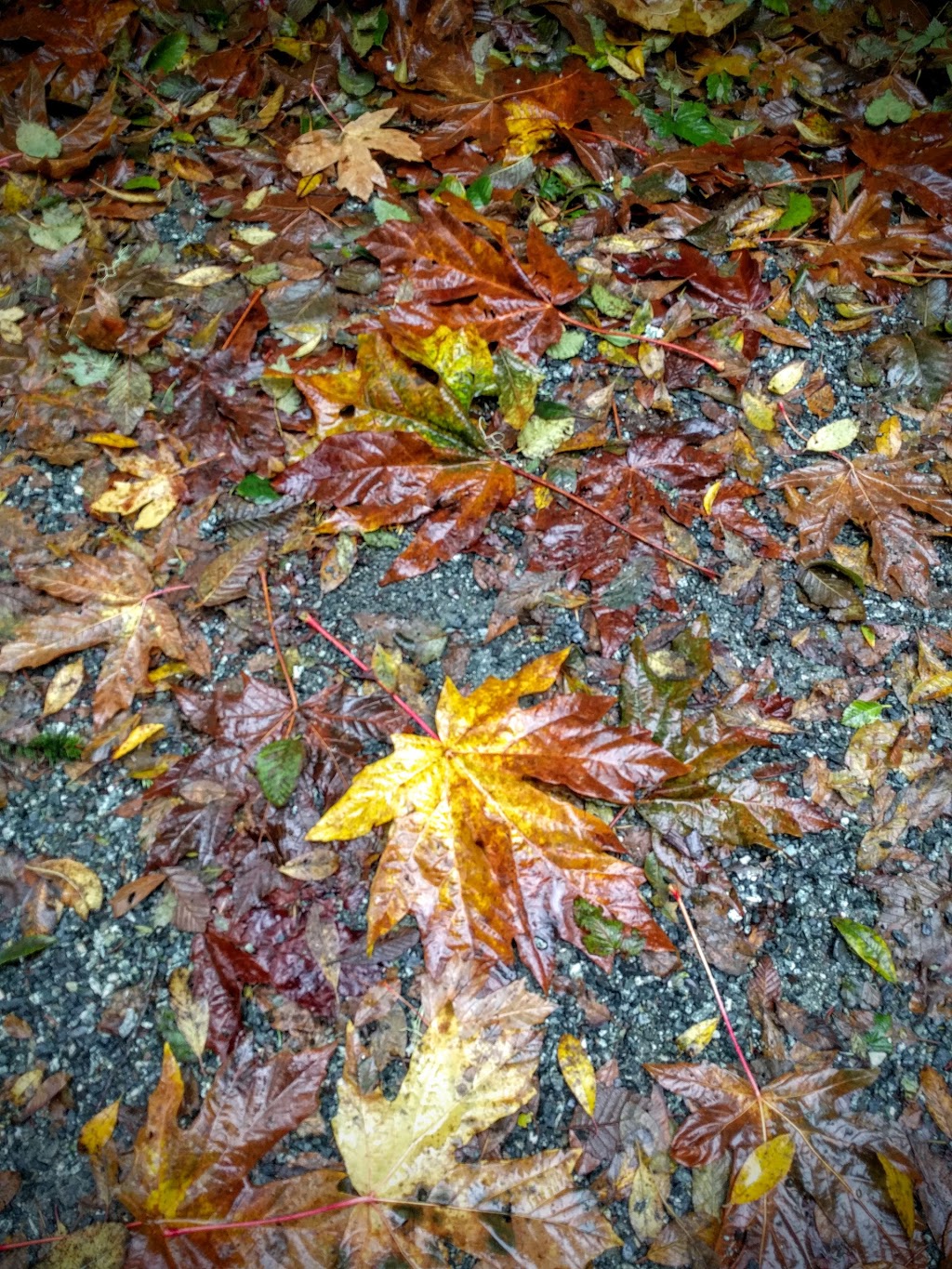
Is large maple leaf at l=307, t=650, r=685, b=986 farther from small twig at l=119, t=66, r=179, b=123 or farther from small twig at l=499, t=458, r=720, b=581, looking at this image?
small twig at l=119, t=66, r=179, b=123

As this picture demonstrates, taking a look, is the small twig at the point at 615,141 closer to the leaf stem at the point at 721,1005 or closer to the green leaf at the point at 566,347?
the green leaf at the point at 566,347

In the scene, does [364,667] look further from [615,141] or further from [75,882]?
[615,141]

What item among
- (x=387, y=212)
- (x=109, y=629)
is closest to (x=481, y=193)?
(x=387, y=212)

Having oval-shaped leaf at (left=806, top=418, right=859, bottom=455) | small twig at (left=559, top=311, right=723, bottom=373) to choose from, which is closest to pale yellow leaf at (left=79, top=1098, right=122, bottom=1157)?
small twig at (left=559, top=311, right=723, bottom=373)

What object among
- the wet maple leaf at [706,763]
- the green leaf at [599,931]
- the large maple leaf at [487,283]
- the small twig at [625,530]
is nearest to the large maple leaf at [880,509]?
the small twig at [625,530]

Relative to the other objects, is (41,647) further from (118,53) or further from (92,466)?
(118,53)

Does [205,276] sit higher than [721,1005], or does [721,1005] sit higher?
[205,276]

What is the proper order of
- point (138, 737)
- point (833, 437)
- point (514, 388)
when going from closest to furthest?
1. point (138, 737)
2. point (514, 388)
3. point (833, 437)
